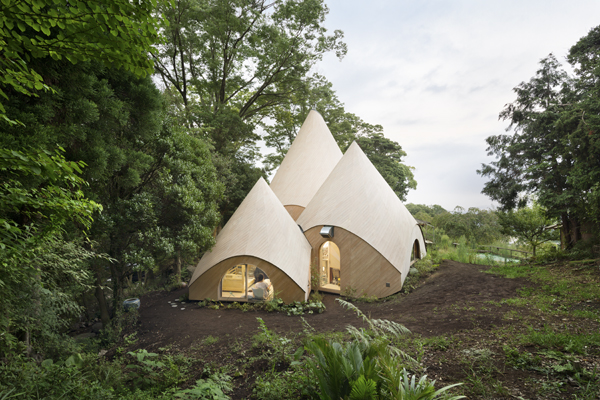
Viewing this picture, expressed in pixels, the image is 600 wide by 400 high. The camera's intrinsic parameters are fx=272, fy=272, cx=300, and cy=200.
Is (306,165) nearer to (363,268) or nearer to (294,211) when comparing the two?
(294,211)

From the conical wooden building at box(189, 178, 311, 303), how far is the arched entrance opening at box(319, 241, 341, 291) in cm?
145

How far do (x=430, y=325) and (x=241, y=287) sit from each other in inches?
257

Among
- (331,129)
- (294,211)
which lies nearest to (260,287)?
(294,211)

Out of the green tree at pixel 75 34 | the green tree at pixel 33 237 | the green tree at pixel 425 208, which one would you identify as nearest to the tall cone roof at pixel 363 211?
the green tree at pixel 33 237

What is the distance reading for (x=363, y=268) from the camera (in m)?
11.1

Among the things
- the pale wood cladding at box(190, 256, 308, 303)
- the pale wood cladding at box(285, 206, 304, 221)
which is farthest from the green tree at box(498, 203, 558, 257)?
the pale wood cladding at box(190, 256, 308, 303)

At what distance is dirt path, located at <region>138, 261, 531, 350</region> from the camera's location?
650cm

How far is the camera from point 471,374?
388 cm

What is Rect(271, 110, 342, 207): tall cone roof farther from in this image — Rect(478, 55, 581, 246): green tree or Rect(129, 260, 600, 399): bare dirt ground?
Rect(478, 55, 581, 246): green tree

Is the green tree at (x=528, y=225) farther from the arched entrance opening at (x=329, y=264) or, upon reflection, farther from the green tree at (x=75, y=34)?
the green tree at (x=75, y=34)

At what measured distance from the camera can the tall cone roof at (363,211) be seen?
11.2 meters

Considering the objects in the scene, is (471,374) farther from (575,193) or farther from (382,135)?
(382,135)

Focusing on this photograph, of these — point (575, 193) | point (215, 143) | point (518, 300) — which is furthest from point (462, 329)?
point (215, 143)

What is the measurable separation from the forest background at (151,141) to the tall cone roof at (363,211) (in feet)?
15.4
